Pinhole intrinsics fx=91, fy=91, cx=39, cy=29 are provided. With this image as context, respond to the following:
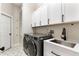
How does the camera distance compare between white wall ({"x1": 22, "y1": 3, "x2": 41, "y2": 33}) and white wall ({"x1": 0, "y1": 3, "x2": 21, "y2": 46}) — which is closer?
white wall ({"x1": 22, "y1": 3, "x2": 41, "y2": 33})

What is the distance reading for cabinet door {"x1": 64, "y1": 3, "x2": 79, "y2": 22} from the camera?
4.37 ft

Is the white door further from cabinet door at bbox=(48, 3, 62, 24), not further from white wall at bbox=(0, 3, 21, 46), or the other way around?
cabinet door at bbox=(48, 3, 62, 24)

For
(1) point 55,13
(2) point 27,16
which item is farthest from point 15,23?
(1) point 55,13

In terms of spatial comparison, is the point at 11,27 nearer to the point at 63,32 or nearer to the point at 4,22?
the point at 4,22

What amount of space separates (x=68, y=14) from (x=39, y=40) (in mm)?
827

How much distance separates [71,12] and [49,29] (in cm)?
135

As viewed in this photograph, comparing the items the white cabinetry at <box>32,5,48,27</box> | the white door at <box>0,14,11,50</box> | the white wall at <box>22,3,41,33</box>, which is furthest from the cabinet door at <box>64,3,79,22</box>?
the white door at <box>0,14,11,50</box>

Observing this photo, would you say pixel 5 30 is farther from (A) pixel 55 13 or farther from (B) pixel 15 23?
(A) pixel 55 13

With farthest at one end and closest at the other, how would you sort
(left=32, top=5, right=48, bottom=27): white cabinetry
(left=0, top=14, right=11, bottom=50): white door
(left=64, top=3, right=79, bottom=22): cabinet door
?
(left=0, top=14, right=11, bottom=50): white door
(left=32, top=5, right=48, bottom=27): white cabinetry
(left=64, top=3, right=79, bottom=22): cabinet door

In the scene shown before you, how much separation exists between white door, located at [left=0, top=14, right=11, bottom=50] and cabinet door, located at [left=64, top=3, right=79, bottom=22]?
114 inches

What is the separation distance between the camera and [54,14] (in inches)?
77.7

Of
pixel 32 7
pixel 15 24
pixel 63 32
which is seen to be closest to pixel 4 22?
pixel 15 24

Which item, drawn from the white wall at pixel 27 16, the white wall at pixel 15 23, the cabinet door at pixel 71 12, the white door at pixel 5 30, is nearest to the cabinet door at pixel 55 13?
the cabinet door at pixel 71 12

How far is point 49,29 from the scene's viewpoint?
2.73 m
